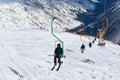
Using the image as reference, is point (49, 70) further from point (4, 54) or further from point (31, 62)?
point (4, 54)

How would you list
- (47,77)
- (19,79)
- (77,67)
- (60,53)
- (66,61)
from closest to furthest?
(19,79)
(47,77)
(60,53)
(77,67)
(66,61)

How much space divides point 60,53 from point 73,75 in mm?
2450

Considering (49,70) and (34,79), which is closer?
(34,79)

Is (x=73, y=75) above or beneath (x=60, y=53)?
beneath

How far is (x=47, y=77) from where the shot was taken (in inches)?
1168

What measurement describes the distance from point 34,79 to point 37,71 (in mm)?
3067

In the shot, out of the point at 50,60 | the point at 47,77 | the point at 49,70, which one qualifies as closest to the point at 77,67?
the point at 50,60

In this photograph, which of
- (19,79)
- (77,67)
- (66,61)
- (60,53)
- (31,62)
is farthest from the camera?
(66,61)

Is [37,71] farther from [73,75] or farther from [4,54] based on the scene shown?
[4,54]

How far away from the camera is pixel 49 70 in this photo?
107 ft

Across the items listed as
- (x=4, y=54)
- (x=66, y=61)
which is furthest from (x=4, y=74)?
(x=66, y=61)

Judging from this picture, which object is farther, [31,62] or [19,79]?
[31,62]

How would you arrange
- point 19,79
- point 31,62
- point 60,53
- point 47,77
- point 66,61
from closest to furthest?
point 19,79, point 47,77, point 60,53, point 31,62, point 66,61

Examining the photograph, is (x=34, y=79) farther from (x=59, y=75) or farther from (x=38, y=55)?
(x=38, y=55)
